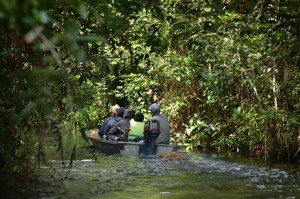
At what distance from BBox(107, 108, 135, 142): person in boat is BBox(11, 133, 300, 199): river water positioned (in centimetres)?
286

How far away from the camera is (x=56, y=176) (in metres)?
9.20

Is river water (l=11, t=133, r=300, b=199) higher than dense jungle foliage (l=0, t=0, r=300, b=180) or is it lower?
lower

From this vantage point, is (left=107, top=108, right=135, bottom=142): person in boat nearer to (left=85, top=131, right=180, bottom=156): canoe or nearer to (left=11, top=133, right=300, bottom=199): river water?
(left=85, top=131, right=180, bottom=156): canoe

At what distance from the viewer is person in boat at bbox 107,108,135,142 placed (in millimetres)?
15609

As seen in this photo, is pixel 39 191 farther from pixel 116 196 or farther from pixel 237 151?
pixel 237 151

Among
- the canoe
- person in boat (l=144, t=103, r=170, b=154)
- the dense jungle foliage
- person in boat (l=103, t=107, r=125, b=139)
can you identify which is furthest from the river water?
person in boat (l=103, t=107, r=125, b=139)

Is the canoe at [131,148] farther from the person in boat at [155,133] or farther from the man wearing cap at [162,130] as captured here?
the man wearing cap at [162,130]

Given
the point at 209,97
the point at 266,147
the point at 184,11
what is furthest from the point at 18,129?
the point at 209,97

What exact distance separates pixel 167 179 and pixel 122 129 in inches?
240

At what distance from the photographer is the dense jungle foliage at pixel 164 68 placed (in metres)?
2.73

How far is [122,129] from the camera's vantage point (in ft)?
51.3

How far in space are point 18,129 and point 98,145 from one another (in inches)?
332

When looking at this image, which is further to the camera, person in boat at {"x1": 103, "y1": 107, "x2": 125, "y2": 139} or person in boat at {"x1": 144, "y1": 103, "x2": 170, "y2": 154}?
person in boat at {"x1": 103, "y1": 107, "x2": 125, "y2": 139}

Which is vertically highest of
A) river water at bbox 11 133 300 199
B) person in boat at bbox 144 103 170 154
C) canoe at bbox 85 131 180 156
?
person in boat at bbox 144 103 170 154
